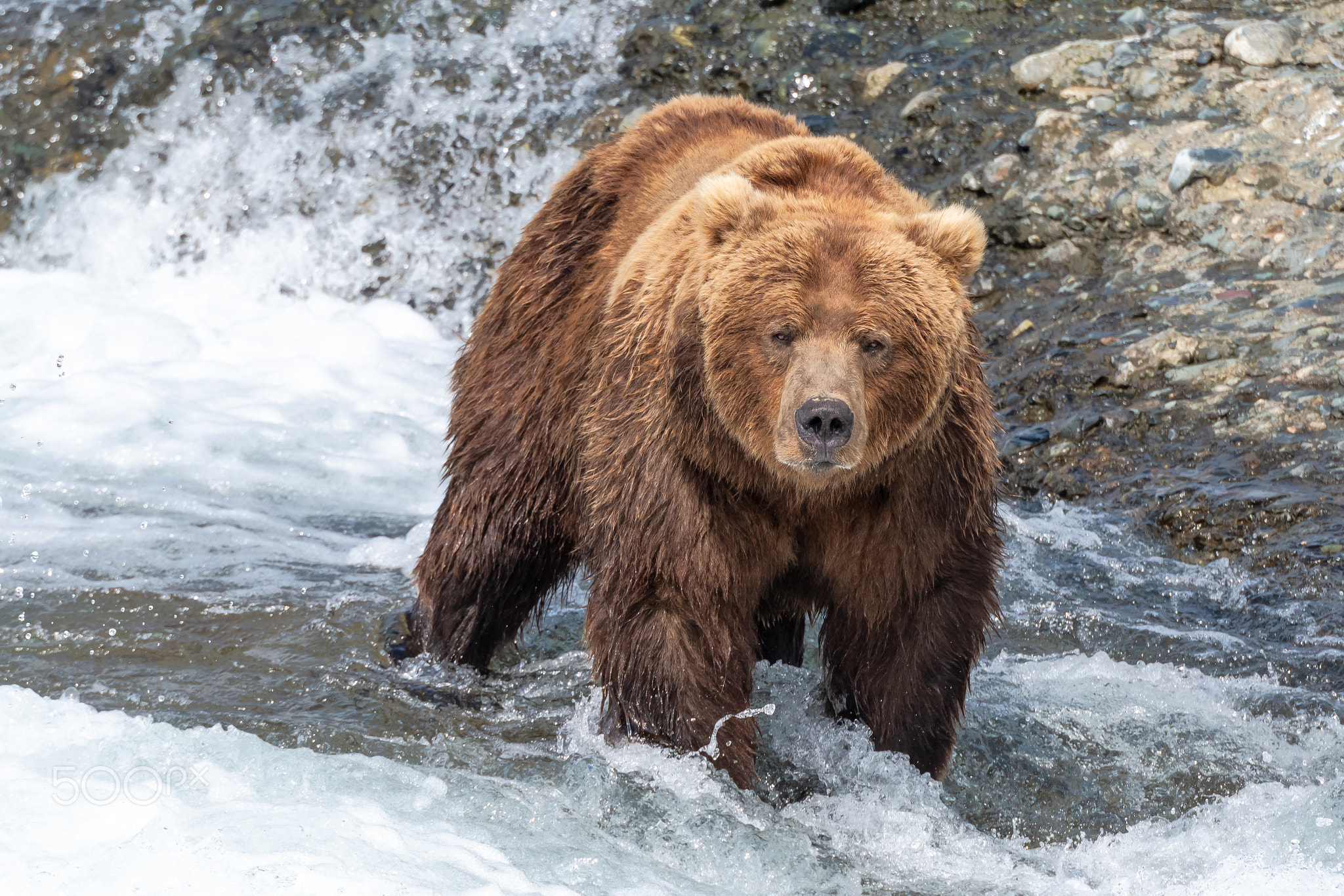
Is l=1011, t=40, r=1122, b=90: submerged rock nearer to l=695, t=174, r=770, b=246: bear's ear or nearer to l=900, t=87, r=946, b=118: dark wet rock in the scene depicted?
l=900, t=87, r=946, b=118: dark wet rock

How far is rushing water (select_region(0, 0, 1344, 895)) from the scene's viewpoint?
150 inches

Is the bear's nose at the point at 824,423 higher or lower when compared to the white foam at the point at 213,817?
higher

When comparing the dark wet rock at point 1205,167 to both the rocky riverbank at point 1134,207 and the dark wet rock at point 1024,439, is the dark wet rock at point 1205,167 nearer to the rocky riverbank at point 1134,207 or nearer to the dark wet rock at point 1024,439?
the rocky riverbank at point 1134,207

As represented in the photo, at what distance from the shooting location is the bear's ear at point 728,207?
390 centimetres

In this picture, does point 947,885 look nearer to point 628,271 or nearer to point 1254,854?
point 1254,854

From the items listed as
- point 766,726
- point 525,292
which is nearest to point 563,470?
point 525,292

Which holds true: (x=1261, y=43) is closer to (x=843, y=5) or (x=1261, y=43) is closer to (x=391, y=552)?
(x=843, y=5)

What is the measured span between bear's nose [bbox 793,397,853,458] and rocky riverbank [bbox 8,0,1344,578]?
2.78 metres

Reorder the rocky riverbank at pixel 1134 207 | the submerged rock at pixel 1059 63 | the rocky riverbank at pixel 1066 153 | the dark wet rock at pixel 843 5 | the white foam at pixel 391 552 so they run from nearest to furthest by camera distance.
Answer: the rocky riverbank at pixel 1134 207 → the rocky riverbank at pixel 1066 153 → the white foam at pixel 391 552 → the submerged rock at pixel 1059 63 → the dark wet rock at pixel 843 5

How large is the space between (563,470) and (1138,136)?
478 cm

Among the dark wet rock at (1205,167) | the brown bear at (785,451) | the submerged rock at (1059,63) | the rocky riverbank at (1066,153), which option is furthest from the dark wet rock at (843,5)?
the brown bear at (785,451)

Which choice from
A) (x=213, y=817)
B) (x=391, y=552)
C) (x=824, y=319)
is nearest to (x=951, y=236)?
(x=824, y=319)

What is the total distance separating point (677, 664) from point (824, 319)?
1066mm

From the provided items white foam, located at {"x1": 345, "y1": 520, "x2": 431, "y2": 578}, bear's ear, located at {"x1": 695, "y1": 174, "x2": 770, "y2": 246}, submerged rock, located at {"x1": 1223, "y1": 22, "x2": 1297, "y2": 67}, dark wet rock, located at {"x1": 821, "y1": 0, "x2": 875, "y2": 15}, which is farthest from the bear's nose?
dark wet rock, located at {"x1": 821, "y1": 0, "x2": 875, "y2": 15}
